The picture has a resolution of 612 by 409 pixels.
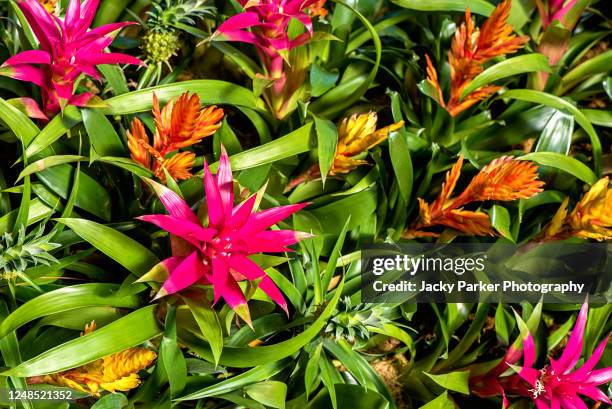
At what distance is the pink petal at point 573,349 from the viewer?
1632mm

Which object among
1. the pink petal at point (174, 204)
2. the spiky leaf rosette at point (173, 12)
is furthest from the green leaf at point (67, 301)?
the spiky leaf rosette at point (173, 12)

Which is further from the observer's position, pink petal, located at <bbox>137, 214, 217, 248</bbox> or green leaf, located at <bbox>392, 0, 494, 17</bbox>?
green leaf, located at <bbox>392, 0, 494, 17</bbox>

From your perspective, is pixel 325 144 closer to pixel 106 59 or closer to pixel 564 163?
pixel 106 59

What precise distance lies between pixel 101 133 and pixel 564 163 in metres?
1.15

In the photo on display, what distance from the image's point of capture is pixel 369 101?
202 centimetres

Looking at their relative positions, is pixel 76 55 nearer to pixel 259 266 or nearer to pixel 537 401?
pixel 259 266

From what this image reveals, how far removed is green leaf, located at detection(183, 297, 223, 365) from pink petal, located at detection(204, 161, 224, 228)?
7.3 inches

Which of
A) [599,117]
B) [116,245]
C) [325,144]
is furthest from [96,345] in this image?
[599,117]

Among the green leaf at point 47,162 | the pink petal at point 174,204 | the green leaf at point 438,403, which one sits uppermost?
the green leaf at point 47,162

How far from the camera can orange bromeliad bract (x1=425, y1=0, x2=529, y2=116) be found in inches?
64.4

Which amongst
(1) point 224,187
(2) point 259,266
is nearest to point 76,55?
(1) point 224,187

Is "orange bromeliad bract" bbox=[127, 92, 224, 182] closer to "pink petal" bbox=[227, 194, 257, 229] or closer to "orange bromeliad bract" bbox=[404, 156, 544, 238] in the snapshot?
"pink petal" bbox=[227, 194, 257, 229]

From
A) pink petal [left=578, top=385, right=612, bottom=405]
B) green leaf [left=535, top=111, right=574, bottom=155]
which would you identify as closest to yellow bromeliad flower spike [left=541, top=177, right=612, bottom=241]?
green leaf [left=535, top=111, right=574, bottom=155]

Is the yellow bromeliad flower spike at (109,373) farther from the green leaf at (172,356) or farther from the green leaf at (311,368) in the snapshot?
the green leaf at (311,368)
